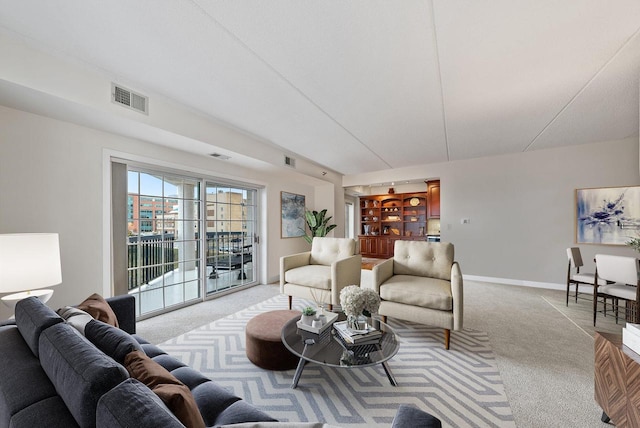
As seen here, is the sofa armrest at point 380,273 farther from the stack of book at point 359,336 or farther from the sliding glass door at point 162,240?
the sliding glass door at point 162,240

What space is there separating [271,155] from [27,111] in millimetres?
2603

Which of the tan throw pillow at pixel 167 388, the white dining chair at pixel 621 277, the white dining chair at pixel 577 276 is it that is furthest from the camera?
the white dining chair at pixel 577 276

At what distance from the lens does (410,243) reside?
319cm

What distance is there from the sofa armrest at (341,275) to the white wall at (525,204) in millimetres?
3154

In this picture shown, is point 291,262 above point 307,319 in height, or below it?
above

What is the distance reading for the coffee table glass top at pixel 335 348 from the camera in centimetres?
159

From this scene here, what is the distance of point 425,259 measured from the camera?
3.04 metres

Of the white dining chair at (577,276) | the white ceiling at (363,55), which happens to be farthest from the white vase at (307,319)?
the white dining chair at (577,276)

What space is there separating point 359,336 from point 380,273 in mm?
1073

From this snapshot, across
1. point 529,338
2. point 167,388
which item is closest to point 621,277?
point 529,338

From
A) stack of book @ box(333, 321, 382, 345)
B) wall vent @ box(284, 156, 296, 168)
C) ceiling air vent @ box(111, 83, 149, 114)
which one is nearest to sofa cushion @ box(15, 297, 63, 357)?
stack of book @ box(333, 321, 382, 345)

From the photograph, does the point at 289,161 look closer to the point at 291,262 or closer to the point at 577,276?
the point at 291,262

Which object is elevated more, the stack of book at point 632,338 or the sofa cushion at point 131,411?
the sofa cushion at point 131,411

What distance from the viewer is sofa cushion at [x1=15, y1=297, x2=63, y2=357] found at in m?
1.00
